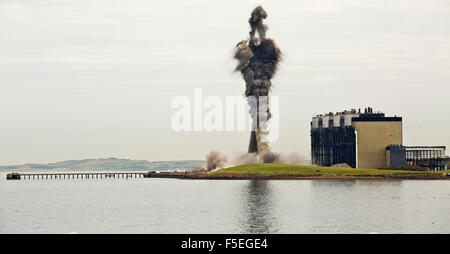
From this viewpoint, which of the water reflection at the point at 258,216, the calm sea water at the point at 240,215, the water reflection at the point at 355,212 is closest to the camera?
the water reflection at the point at 258,216

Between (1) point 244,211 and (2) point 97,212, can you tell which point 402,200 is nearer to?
(1) point 244,211

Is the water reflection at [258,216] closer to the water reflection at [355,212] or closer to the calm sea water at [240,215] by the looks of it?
the calm sea water at [240,215]

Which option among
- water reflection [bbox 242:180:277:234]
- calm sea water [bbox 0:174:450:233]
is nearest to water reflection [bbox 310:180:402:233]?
calm sea water [bbox 0:174:450:233]

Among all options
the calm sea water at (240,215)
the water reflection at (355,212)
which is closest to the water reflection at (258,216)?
the calm sea water at (240,215)

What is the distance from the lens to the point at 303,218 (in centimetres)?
10419

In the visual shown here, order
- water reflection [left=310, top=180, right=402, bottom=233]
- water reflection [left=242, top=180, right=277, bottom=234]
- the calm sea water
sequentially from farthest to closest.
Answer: water reflection [left=310, top=180, right=402, bottom=233], the calm sea water, water reflection [left=242, top=180, right=277, bottom=234]

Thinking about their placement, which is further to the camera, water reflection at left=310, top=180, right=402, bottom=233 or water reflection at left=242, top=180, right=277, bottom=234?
water reflection at left=310, top=180, right=402, bottom=233

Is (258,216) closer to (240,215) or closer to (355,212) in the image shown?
(240,215)

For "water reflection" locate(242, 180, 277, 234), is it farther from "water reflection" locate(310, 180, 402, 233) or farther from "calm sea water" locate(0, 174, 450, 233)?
"water reflection" locate(310, 180, 402, 233)

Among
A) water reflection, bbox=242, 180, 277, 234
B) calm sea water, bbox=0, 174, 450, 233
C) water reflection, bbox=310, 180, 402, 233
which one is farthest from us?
water reflection, bbox=310, 180, 402, 233
